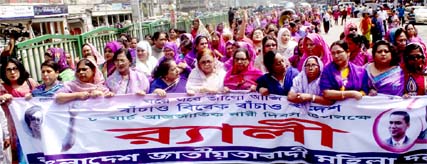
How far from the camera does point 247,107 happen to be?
3.99 m

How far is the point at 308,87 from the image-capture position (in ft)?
12.5

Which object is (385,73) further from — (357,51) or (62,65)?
(62,65)

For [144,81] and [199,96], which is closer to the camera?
[199,96]

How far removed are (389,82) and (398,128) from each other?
0.39m

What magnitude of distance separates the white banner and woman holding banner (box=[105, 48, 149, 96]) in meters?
0.20

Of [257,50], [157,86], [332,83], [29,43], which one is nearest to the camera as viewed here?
[332,83]

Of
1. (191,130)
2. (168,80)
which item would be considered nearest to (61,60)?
(168,80)

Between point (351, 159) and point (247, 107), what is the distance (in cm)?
96

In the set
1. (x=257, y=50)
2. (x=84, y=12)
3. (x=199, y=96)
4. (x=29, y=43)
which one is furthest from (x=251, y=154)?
(x=84, y=12)

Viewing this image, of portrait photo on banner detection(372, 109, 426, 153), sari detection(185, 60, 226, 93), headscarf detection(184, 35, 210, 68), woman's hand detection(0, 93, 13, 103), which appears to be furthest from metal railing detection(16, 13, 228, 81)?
portrait photo on banner detection(372, 109, 426, 153)

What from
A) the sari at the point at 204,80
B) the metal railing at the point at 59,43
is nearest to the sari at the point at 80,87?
the sari at the point at 204,80

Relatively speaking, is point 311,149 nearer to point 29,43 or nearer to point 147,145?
point 147,145

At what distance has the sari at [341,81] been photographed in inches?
146

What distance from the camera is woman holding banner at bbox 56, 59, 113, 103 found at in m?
4.05
